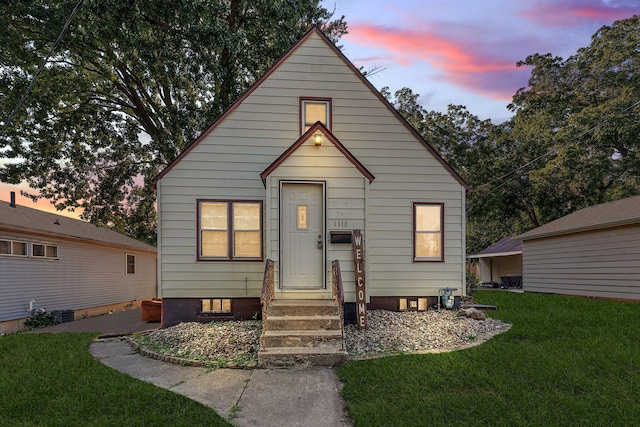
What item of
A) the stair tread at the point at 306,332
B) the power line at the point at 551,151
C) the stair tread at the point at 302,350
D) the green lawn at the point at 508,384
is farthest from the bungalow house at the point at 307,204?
the power line at the point at 551,151

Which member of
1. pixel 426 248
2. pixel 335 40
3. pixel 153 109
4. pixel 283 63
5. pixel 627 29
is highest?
pixel 627 29

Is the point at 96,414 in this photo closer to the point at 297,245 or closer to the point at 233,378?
the point at 233,378

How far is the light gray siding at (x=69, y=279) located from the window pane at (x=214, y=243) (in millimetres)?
7727

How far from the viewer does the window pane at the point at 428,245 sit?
351 inches

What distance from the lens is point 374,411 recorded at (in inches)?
152

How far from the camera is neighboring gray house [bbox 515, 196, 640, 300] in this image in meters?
12.4

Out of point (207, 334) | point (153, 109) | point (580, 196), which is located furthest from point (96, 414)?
point (580, 196)

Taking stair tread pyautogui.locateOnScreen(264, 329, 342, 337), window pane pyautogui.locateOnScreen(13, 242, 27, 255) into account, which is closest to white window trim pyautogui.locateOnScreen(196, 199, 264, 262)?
stair tread pyautogui.locateOnScreen(264, 329, 342, 337)

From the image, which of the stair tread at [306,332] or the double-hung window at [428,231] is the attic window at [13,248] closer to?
the stair tread at [306,332]

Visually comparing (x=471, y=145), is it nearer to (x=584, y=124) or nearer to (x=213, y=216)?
(x=584, y=124)

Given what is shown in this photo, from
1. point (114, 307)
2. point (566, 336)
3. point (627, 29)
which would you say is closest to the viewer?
point (566, 336)

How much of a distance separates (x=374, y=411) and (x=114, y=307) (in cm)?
1726

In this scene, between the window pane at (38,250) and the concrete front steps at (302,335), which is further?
the window pane at (38,250)

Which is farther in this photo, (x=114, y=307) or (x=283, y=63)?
(x=114, y=307)
